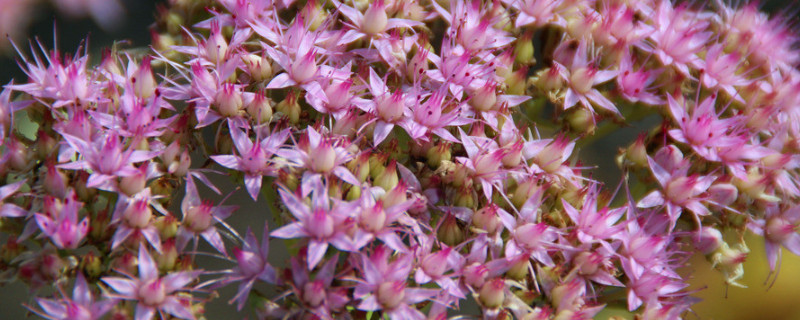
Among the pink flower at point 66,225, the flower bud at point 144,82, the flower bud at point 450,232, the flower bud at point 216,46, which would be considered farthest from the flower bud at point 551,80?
the pink flower at point 66,225

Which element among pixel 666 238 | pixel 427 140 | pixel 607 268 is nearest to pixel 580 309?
pixel 607 268

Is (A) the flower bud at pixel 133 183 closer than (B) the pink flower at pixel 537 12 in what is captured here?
Yes

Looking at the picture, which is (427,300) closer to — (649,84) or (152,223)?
(152,223)

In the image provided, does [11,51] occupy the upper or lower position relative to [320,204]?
lower

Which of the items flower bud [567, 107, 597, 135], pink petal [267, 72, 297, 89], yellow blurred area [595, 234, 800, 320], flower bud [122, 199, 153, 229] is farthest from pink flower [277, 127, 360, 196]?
yellow blurred area [595, 234, 800, 320]

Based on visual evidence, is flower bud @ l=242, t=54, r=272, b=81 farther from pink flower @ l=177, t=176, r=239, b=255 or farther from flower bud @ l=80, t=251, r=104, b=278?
flower bud @ l=80, t=251, r=104, b=278

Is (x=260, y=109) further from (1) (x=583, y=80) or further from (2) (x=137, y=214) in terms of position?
(1) (x=583, y=80)

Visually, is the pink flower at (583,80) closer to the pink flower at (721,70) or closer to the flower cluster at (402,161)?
the flower cluster at (402,161)
